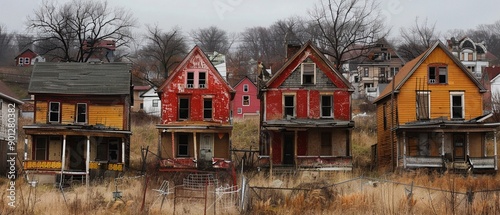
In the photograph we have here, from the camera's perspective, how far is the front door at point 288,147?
1505 inches

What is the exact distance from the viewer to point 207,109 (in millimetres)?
38000

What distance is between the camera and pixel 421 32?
6788 cm

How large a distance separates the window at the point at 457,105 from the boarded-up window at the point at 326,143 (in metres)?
7.64

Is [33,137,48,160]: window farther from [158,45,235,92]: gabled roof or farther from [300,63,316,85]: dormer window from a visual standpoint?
[300,63,316,85]: dormer window

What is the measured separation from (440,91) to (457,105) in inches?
53.7

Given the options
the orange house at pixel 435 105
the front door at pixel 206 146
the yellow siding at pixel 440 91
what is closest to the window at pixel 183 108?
the front door at pixel 206 146

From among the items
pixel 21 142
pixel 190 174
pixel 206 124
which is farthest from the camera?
pixel 21 142

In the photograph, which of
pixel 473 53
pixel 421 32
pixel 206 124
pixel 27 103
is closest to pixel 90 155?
pixel 206 124

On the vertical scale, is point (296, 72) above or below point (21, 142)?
above

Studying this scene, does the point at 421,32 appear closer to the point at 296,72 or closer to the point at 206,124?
the point at 296,72

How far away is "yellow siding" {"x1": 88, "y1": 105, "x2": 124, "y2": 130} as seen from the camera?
3772 cm

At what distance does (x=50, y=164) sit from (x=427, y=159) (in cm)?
2100

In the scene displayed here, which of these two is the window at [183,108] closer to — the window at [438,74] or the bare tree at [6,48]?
the window at [438,74]

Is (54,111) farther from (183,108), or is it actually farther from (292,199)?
(292,199)
